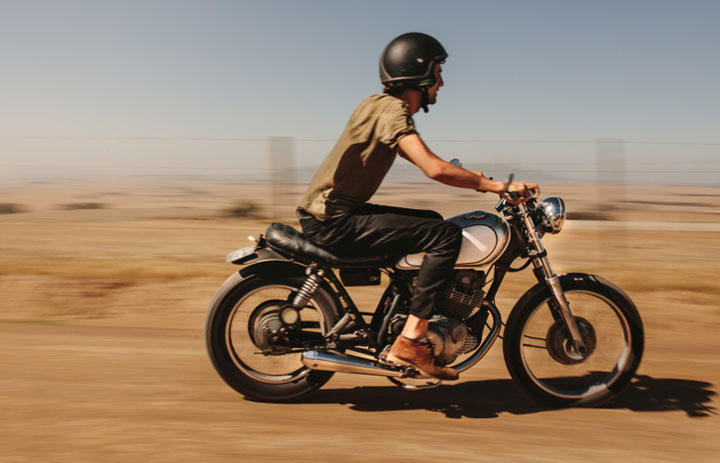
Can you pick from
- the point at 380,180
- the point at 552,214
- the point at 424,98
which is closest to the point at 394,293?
the point at 380,180

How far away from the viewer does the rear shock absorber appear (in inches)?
138

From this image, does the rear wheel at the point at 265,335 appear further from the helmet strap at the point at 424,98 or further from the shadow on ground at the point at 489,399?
the helmet strap at the point at 424,98

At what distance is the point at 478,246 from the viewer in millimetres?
3389

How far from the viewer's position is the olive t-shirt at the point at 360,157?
3189 mm

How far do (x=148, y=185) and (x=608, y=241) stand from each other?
1004cm

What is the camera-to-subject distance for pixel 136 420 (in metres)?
3.30

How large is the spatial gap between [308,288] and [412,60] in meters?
1.43

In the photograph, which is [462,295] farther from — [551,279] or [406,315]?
[551,279]

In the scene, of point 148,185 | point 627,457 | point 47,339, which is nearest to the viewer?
point 627,457

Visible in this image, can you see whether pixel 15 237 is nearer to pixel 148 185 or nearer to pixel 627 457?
pixel 148 185

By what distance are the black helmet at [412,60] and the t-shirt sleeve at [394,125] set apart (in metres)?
0.27

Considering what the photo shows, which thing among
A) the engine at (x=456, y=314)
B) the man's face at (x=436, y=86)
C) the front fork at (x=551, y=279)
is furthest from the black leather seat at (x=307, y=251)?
the man's face at (x=436, y=86)

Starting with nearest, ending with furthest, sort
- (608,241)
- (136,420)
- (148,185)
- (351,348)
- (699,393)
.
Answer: (136,420) → (351,348) → (699,393) → (608,241) → (148,185)

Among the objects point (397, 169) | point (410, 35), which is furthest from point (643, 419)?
point (397, 169)
